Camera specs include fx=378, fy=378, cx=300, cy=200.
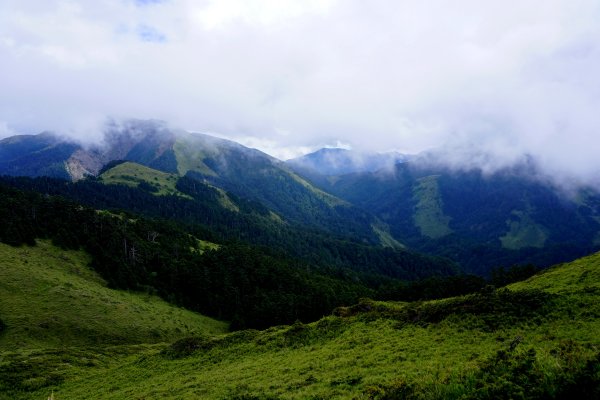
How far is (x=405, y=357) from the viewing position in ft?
94.8

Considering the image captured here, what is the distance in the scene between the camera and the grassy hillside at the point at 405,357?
16312 mm

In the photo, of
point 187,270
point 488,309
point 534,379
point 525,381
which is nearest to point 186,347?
point 488,309

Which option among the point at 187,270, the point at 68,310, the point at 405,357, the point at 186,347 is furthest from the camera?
the point at 187,270

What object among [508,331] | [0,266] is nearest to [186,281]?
[0,266]

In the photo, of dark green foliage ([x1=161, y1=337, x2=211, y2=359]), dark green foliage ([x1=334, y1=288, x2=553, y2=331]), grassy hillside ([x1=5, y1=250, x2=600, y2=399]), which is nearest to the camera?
grassy hillside ([x1=5, y1=250, x2=600, y2=399])

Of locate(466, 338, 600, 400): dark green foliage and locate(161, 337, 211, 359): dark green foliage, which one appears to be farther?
locate(161, 337, 211, 359): dark green foliage

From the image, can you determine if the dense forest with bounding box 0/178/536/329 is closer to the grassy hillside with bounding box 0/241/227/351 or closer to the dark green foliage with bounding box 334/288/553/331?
the grassy hillside with bounding box 0/241/227/351

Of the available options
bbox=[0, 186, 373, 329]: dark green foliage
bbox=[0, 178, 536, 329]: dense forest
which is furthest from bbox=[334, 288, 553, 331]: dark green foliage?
bbox=[0, 186, 373, 329]: dark green foliage

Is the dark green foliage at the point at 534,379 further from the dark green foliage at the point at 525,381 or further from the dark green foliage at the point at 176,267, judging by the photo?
the dark green foliage at the point at 176,267

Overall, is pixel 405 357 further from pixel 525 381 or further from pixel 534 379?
pixel 534 379

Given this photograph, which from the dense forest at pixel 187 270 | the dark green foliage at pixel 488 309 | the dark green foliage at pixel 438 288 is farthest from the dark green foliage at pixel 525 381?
the dark green foliage at pixel 438 288

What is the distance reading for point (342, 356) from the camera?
33188mm

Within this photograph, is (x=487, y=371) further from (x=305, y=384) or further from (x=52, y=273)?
(x=52, y=273)

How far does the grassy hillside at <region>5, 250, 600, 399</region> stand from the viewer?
16312mm
